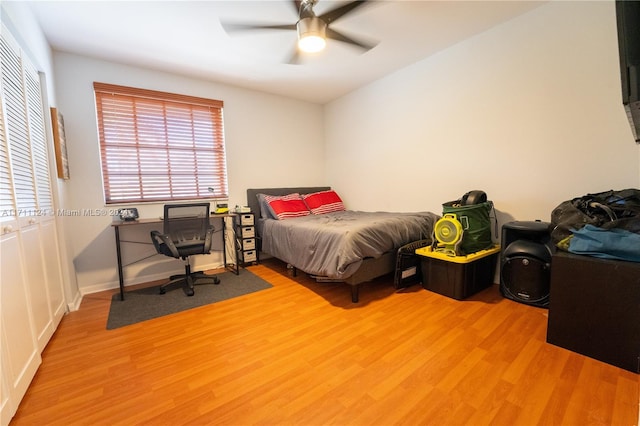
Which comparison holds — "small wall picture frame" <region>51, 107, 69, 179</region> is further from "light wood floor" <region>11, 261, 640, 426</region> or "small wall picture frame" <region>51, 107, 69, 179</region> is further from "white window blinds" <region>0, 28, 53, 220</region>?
"light wood floor" <region>11, 261, 640, 426</region>

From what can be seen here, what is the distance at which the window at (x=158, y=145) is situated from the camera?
119 inches

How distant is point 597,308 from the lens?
1.55m

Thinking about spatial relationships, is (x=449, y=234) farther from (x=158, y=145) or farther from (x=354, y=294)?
(x=158, y=145)

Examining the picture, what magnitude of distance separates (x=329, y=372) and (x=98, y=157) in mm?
3330

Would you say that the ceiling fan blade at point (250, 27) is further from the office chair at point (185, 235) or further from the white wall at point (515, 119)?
the white wall at point (515, 119)

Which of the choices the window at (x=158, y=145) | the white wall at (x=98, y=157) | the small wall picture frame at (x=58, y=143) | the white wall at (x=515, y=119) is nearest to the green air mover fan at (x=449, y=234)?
the white wall at (x=515, y=119)

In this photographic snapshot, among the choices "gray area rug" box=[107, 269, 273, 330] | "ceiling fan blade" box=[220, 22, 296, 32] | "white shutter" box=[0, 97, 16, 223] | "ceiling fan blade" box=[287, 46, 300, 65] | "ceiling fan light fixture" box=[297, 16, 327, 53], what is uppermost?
"ceiling fan blade" box=[287, 46, 300, 65]

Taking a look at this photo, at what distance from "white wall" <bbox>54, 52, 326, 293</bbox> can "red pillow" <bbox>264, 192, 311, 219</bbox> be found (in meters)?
0.51

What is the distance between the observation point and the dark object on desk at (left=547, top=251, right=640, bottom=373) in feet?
A: 4.77

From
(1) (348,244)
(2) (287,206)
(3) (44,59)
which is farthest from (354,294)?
(3) (44,59)

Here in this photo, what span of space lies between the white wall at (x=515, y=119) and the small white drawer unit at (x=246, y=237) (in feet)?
6.46

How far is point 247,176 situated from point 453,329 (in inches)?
128

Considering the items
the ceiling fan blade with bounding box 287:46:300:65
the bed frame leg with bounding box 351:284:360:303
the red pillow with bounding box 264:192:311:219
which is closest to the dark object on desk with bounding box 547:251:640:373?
the bed frame leg with bounding box 351:284:360:303

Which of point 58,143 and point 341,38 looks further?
point 58,143
